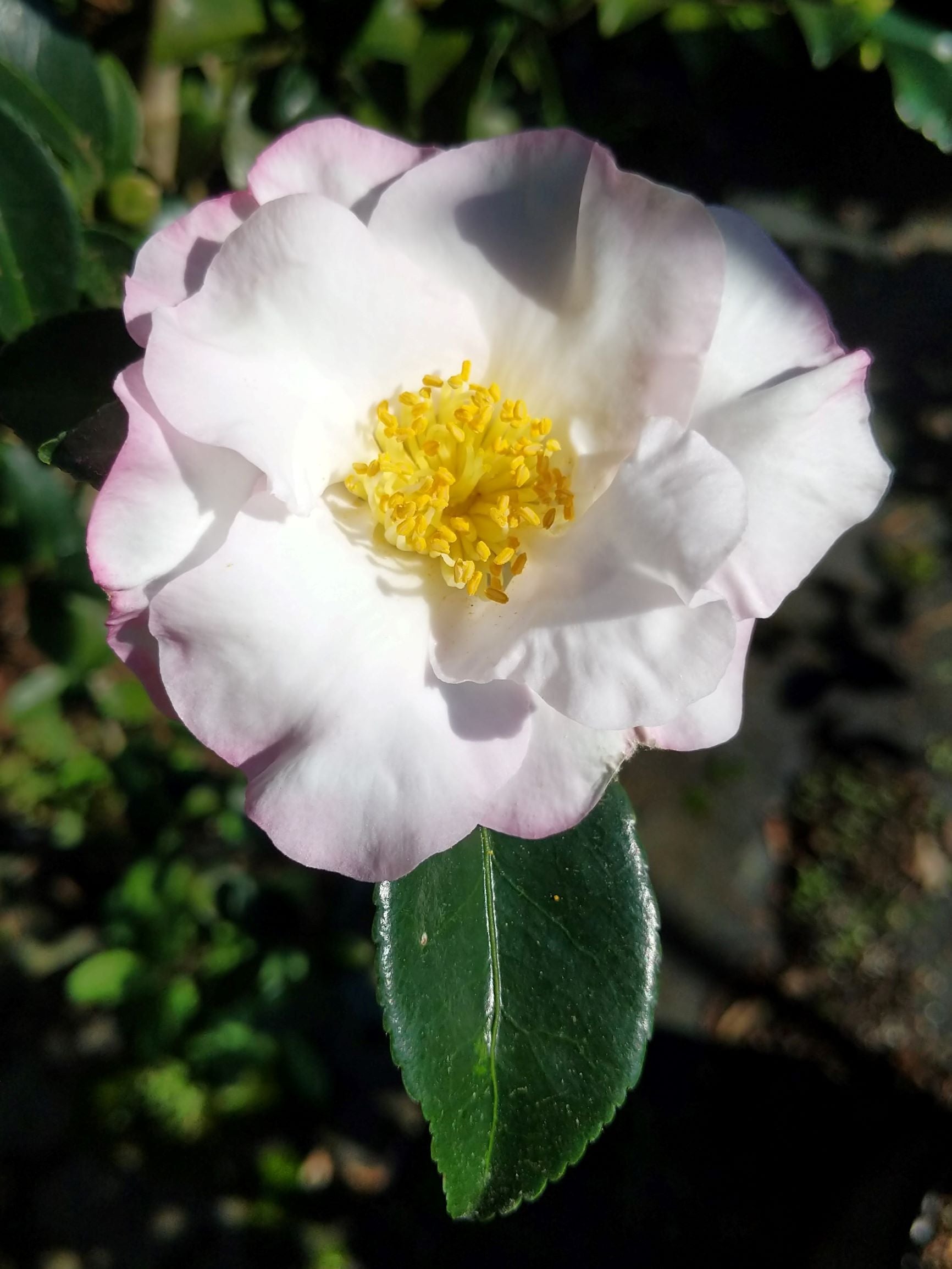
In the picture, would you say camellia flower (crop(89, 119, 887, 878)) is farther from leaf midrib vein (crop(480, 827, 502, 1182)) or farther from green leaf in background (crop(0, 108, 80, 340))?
green leaf in background (crop(0, 108, 80, 340))

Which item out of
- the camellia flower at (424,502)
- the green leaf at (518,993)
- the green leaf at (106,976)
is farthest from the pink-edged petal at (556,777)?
the green leaf at (106,976)

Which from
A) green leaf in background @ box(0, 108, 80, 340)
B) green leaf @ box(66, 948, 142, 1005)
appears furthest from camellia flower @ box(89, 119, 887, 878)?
green leaf @ box(66, 948, 142, 1005)

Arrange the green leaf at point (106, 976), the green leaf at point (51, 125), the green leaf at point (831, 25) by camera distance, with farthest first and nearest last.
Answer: the green leaf at point (106, 976)
the green leaf at point (831, 25)
the green leaf at point (51, 125)

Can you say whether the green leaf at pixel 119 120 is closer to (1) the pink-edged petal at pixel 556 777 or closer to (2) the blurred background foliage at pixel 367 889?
(2) the blurred background foliage at pixel 367 889

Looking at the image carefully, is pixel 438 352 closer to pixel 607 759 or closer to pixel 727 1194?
pixel 607 759

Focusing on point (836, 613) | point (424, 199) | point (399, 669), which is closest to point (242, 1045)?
point (399, 669)

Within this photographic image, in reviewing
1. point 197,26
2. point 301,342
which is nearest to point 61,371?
point 301,342

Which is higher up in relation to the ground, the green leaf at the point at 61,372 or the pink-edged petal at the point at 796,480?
the pink-edged petal at the point at 796,480
